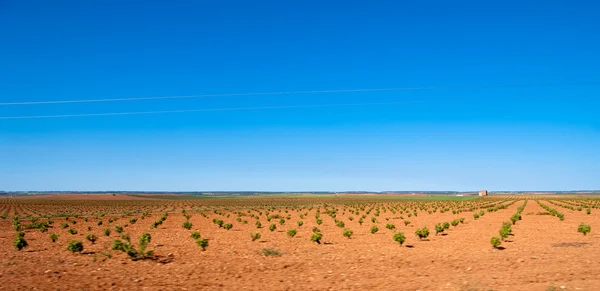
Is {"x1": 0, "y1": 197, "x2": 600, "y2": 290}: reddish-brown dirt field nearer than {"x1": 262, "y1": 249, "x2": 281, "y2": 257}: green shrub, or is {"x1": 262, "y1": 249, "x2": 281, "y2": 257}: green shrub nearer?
{"x1": 0, "y1": 197, "x2": 600, "y2": 290}: reddish-brown dirt field

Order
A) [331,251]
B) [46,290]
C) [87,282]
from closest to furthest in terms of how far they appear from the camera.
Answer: [46,290], [87,282], [331,251]

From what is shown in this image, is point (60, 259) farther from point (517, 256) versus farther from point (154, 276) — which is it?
point (517, 256)

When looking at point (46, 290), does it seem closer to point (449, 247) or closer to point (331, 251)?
point (331, 251)

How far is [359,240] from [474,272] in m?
11.7

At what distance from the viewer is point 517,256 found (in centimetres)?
A: 1856

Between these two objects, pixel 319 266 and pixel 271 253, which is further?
pixel 271 253

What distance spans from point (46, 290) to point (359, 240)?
1757 cm

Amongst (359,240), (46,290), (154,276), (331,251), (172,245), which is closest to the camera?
(46,290)

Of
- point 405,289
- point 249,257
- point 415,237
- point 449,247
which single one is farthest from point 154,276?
point 415,237

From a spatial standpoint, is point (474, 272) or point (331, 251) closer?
point (474, 272)

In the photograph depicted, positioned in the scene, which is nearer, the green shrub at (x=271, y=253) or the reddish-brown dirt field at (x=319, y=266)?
the reddish-brown dirt field at (x=319, y=266)

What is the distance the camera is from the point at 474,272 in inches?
589

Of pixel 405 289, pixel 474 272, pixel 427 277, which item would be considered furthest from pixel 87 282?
pixel 474 272

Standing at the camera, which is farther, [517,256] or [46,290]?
[517,256]
